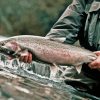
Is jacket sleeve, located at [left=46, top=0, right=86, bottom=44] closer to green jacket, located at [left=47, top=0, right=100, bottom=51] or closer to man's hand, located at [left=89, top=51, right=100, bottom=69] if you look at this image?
green jacket, located at [left=47, top=0, right=100, bottom=51]

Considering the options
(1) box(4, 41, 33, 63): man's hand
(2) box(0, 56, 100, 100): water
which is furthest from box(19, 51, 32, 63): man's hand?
(2) box(0, 56, 100, 100): water

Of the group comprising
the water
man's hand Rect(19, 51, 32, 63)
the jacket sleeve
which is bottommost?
the water

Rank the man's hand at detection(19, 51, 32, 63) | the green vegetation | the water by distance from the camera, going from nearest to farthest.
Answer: the water
the man's hand at detection(19, 51, 32, 63)
the green vegetation

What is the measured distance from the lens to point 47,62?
7.20 metres

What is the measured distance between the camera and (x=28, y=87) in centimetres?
709

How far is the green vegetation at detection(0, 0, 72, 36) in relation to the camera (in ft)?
99.4

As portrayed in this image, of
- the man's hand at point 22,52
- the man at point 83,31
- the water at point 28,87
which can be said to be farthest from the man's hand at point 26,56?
the man at point 83,31

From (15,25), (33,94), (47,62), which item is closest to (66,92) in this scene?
(47,62)

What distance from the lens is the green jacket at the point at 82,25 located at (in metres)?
7.99

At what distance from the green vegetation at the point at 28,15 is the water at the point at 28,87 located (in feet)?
68.0

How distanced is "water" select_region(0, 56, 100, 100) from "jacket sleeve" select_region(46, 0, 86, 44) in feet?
2.00

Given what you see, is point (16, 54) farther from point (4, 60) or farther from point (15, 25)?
point (15, 25)

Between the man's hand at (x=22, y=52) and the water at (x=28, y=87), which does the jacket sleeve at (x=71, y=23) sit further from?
the man's hand at (x=22, y=52)

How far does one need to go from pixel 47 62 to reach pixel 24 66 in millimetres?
1647
